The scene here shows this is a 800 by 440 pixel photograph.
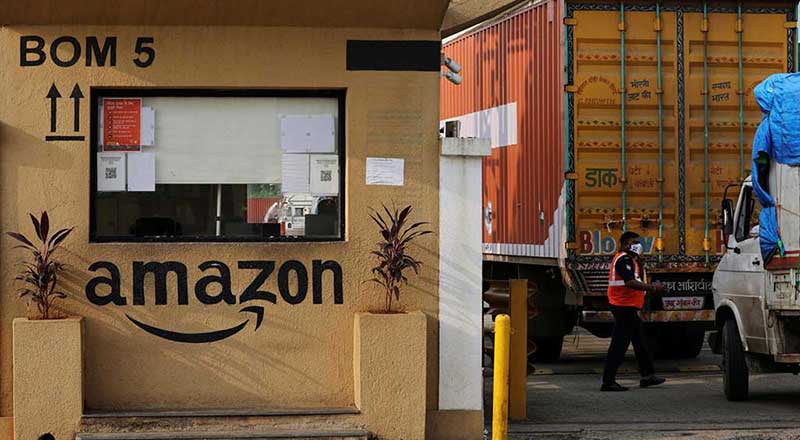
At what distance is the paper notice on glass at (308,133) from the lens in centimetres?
1048

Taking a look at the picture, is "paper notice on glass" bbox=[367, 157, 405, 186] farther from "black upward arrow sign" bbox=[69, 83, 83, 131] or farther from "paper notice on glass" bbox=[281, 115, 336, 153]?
"black upward arrow sign" bbox=[69, 83, 83, 131]

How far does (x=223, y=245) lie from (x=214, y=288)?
1.10ft

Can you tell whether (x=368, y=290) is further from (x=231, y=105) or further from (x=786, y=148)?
(x=786, y=148)

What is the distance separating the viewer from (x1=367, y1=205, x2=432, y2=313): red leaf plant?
10117mm

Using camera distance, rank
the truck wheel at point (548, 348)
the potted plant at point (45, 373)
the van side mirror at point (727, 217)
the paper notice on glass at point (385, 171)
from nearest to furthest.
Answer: the potted plant at point (45, 373)
the paper notice on glass at point (385, 171)
the van side mirror at point (727, 217)
the truck wheel at point (548, 348)

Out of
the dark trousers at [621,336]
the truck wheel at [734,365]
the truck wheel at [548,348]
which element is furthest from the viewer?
the truck wheel at [548,348]

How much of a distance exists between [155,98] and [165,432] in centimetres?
259

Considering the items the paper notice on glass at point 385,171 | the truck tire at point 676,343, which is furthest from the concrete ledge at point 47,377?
the truck tire at point 676,343

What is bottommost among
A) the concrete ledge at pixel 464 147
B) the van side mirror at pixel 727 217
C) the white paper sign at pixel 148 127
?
the van side mirror at pixel 727 217

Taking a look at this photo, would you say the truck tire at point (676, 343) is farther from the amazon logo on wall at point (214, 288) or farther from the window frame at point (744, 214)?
the amazon logo on wall at point (214, 288)

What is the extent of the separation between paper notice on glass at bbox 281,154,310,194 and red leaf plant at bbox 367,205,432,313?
0.62 m

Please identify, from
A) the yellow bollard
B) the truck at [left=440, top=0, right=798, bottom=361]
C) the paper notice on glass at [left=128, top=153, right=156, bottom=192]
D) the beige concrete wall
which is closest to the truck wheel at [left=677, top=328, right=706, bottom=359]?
the truck at [left=440, top=0, right=798, bottom=361]

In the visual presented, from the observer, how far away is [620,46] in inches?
588

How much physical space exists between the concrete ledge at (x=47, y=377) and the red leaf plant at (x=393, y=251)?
2293 millimetres
